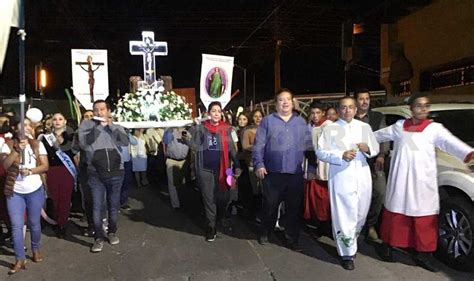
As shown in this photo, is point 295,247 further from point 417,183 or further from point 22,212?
point 22,212

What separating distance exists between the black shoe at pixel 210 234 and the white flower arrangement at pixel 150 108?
6.73ft

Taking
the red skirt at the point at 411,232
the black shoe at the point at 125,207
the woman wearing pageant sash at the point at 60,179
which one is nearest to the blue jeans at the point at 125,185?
the black shoe at the point at 125,207

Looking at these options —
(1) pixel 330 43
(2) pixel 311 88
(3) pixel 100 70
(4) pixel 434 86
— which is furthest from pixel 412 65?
(2) pixel 311 88

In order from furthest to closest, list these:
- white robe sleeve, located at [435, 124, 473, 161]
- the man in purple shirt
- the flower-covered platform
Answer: the flower-covered platform → the man in purple shirt → white robe sleeve, located at [435, 124, 473, 161]

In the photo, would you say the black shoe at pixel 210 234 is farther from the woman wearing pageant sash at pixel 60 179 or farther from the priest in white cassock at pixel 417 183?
the priest in white cassock at pixel 417 183

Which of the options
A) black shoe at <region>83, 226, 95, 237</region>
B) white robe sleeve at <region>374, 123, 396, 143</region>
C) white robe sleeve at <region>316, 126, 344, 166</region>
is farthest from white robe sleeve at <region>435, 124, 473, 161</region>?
black shoe at <region>83, 226, 95, 237</region>

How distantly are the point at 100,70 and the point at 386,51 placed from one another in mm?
12186

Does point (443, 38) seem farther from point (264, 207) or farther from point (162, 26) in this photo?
point (162, 26)

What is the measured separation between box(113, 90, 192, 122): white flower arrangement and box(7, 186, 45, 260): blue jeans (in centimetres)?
259

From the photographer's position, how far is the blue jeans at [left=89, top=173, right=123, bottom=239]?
6.19 metres

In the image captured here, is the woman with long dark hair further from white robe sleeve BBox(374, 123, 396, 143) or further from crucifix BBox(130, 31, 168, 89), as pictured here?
crucifix BBox(130, 31, 168, 89)

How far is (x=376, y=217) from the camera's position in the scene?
Result: 245 inches

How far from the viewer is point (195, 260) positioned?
5754 mm

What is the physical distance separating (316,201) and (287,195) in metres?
0.47
